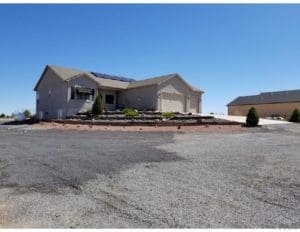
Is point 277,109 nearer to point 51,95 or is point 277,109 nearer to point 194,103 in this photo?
point 194,103

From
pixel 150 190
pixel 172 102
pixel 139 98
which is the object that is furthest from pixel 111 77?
pixel 150 190

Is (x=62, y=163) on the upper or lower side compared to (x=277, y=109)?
lower

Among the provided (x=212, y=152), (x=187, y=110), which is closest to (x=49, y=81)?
(x=187, y=110)

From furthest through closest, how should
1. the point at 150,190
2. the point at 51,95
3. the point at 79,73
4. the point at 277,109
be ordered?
the point at 277,109, the point at 51,95, the point at 79,73, the point at 150,190

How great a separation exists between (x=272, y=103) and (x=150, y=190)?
149 feet

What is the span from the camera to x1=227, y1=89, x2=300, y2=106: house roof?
150 feet

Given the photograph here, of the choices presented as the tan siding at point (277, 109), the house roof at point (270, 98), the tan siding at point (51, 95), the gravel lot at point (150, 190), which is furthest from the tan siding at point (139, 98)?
the house roof at point (270, 98)

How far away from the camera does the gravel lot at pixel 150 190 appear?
177 inches

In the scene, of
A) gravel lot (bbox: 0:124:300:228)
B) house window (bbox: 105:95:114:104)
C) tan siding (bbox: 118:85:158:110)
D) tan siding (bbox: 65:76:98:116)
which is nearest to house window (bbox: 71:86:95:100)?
tan siding (bbox: 65:76:98:116)

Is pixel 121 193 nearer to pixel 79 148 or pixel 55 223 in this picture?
pixel 55 223

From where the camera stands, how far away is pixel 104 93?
31734 millimetres

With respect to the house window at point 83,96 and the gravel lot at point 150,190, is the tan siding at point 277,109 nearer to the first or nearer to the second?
the house window at point 83,96

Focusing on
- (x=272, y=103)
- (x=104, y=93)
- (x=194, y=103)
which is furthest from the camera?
(x=272, y=103)

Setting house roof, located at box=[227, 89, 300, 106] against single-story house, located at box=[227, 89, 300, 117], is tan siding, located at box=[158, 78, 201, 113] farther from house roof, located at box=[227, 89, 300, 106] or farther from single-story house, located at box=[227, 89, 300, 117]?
house roof, located at box=[227, 89, 300, 106]
